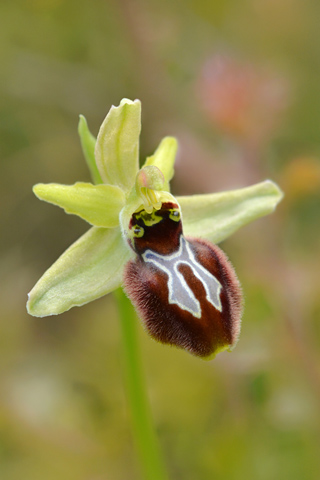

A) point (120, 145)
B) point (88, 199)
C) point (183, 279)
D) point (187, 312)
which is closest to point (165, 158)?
point (120, 145)

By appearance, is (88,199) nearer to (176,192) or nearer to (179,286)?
(179,286)

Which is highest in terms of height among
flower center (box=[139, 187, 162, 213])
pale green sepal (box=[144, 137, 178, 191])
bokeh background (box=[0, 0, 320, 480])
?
pale green sepal (box=[144, 137, 178, 191])

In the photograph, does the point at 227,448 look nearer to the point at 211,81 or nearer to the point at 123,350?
the point at 123,350

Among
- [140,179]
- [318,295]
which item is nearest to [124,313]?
[140,179]

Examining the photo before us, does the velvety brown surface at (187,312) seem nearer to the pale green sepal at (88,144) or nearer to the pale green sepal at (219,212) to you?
the pale green sepal at (219,212)

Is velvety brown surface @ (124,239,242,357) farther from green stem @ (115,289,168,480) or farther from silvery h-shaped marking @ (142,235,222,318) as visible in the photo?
green stem @ (115,289,168,480)

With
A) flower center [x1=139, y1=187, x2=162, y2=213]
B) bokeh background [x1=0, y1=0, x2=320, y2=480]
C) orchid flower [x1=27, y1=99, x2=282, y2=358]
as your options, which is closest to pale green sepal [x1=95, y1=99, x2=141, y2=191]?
orchid flower [x1=27, y1=99, x2=282, y2=358]
